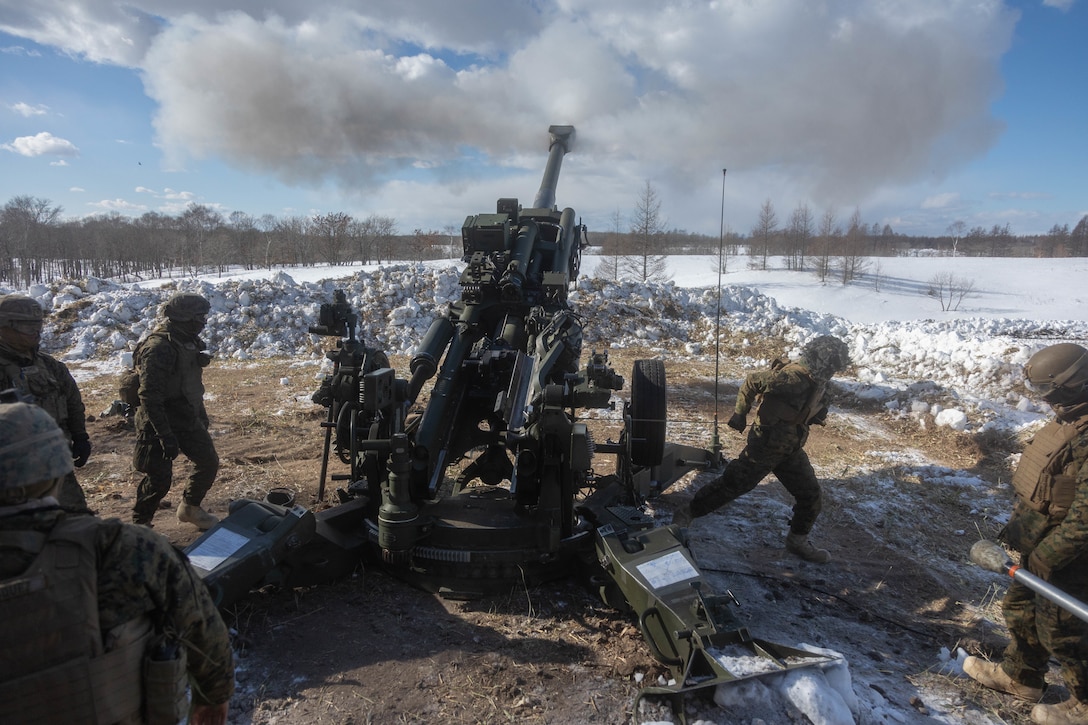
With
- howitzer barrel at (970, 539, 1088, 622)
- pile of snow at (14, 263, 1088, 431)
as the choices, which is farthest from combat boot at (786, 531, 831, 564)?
pile of snow at (14, 263, 1088, 431)

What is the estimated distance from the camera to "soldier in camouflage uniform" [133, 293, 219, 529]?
4461 millimetres

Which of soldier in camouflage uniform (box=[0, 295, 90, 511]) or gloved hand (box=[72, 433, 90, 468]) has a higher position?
soldier in camouflage uniform (box=[0, 295, 90, 511])

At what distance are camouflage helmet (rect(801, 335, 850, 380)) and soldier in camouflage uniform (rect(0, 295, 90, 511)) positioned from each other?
181 inches

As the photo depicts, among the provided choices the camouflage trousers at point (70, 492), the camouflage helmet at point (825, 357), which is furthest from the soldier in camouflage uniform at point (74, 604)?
the camouflage helmet at point (825, 357)

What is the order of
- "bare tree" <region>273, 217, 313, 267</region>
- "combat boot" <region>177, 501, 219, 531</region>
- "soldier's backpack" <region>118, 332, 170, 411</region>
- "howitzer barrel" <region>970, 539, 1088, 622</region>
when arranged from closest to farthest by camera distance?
"howitzer barrel" <region>970, 539, 1088, 622</region> < "soldier's backpack" <region>118, 332, 170, 411</region> < "combat boot" <region>177, 501, 219, 531</region> < "bare tree" <region>273, 217, 313, 267</region>

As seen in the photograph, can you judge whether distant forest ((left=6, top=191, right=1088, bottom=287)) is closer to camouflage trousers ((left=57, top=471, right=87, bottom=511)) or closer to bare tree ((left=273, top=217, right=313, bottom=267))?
bare tree ((left=273, top=217, right=313, bottom=267))

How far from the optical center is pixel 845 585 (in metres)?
4.43

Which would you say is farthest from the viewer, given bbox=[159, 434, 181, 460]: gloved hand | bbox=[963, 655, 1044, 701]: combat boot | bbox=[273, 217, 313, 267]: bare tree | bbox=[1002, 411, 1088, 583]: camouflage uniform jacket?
bbox=[273, 217, 313, 267]: bare tree

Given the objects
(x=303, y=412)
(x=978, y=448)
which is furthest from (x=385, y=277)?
(x=978, y=448)

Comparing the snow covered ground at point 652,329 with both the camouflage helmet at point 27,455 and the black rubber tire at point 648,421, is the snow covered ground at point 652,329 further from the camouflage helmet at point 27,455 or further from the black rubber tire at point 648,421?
the camouflage helmet at point 27,455

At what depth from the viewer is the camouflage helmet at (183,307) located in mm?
4562

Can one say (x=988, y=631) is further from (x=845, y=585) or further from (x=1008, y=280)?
(x=1008, y=280)

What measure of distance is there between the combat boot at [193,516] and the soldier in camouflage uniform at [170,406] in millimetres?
98

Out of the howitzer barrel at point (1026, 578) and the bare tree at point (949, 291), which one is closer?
the howitzer barrel at point (1026, 578)
